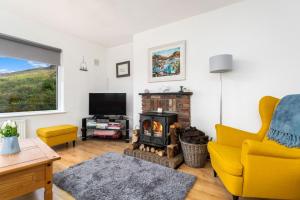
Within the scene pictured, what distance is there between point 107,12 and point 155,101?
185 centimetres

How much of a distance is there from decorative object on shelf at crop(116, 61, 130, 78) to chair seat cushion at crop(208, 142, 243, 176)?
2.84m

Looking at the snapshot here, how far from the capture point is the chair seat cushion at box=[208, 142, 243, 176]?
1387 mm

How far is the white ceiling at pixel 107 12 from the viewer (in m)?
2.42

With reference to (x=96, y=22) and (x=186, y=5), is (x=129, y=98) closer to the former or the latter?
(x=96, y=22)

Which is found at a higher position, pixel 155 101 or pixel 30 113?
pixel 155 101

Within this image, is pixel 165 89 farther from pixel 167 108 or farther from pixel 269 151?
pixel 269 151

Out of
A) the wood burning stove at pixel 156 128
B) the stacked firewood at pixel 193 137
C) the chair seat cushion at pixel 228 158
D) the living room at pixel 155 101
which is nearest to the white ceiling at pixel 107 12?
the living room at pixel 155 101

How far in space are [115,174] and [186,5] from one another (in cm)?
276

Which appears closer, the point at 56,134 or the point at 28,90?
the point at 56,134

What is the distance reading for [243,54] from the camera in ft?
7.69

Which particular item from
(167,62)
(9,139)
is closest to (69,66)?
(167,62)

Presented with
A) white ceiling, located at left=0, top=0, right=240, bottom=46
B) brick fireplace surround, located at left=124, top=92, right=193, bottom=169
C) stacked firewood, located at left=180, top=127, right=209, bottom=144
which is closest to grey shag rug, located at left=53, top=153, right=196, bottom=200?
brick fireplace surround, located at left=124, top=92, right=193, bottom=169

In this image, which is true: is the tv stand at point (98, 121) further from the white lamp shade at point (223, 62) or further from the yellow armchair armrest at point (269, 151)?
the yellow armchair armrest at point (269, 151)

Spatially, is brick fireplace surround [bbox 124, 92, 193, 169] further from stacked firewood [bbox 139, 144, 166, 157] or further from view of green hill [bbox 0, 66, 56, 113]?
view of green hill [bbox 0, 66, 56, 113]
